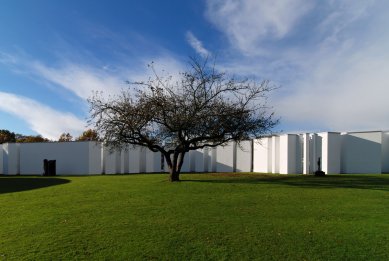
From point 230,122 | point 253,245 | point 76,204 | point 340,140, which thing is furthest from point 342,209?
point 340,140

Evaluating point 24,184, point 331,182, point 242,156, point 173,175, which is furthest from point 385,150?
point 24,184

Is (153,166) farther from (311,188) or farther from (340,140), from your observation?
(311,188)

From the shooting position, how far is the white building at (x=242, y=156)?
28.5m

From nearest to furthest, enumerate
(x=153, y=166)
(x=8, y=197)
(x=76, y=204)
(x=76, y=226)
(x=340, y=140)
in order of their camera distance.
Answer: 1. (x=76, y=226)
2. (x=76, y=204)
3. (x=8, y=197)
4. (x=340, y=140)
5. (x=153, y=166)

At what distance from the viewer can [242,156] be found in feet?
115

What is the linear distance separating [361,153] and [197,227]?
2324 centimetres

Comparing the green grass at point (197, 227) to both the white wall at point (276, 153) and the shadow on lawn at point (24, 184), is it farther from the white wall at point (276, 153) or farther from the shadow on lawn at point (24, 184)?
the white wall at point (276, 153)

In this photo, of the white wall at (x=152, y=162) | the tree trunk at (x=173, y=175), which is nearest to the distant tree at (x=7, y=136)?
the white wall at (x=152, y=162)

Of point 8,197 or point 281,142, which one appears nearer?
point 8,197

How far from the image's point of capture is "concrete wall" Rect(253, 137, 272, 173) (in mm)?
31625

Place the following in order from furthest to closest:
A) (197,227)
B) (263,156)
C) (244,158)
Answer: (244,158) → (263,156) → (197,227)

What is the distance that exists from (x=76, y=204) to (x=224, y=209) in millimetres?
4870

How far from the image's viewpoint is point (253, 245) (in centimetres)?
776

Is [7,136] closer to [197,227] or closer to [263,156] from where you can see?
[263,156]
